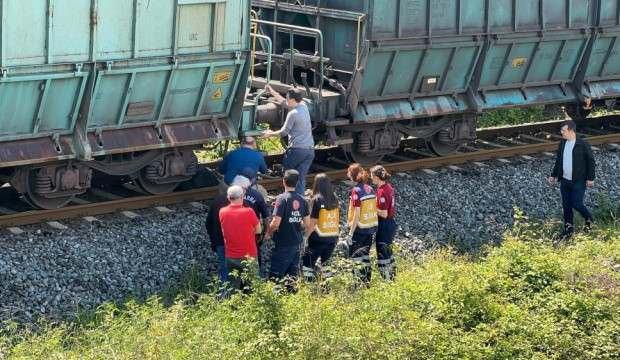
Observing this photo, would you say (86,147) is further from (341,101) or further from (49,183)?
(341,101)

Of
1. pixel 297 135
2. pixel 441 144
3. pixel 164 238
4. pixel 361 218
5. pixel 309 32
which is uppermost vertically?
pixel 309 32

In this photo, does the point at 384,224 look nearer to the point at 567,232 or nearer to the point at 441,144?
the point at 567,232

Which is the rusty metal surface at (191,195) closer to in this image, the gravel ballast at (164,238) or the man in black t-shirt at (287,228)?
the gravel ballast at (164,238)

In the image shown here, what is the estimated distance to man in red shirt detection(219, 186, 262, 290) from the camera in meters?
13.7

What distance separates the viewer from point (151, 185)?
1744 cm

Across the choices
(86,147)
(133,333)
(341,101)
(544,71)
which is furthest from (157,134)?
(544,71)

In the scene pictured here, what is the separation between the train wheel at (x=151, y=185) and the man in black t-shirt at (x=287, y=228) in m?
3.44

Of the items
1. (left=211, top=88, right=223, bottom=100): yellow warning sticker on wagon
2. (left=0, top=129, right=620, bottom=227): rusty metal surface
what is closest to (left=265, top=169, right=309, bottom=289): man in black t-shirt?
(left=0, top=129, right=620, bottom=227): rusty metal surface

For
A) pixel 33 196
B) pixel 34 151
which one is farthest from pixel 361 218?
pixel 33 196

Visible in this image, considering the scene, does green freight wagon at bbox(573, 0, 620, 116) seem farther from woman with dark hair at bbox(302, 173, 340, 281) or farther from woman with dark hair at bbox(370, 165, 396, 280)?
woman with dark hair at bbox(302, 173, 340, 281)

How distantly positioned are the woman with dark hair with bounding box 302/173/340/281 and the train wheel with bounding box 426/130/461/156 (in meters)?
6.39

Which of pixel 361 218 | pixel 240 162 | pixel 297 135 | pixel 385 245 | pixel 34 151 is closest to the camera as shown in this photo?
pixel 361 218

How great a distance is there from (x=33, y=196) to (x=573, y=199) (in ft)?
24.1

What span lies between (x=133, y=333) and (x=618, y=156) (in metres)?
11.5
